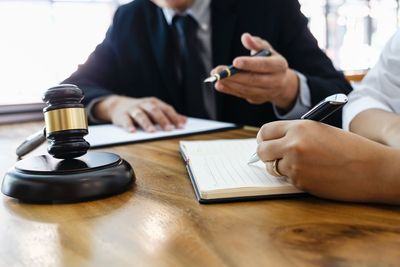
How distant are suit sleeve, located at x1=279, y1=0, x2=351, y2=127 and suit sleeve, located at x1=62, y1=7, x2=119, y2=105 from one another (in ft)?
1.99

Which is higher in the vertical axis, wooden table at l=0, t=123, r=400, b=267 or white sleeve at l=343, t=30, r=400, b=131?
white sleeve at l=343, t=30, r=400, b=131

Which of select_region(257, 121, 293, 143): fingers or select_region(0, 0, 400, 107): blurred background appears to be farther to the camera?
select_region(0, 0, 400, 107): blurred background

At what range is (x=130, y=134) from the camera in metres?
0.97

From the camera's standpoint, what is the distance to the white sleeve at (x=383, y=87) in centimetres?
82

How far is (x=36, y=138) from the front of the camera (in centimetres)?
71

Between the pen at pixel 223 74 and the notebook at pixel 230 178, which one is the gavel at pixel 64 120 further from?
the pen at pixel 223 74

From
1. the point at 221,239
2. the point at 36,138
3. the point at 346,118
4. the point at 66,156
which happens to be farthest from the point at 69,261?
the point at 346,118

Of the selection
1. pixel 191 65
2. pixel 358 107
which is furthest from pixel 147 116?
pixel 358 107

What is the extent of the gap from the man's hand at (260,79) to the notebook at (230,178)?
25 cm

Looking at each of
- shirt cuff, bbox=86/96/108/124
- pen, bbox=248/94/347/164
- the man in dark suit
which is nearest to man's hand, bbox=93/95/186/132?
the man in dark suit

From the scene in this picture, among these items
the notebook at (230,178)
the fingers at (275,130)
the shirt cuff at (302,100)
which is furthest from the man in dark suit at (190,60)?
the fingers at (275,130)

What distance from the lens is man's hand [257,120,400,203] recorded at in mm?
434

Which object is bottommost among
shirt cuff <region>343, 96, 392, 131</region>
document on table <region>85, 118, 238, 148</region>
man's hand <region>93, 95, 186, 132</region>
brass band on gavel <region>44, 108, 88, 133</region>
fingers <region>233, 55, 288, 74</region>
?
document on table <region>85, 118, 238, 148</region>

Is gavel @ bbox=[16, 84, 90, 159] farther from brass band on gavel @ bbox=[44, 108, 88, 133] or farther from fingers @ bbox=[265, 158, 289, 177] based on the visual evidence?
fingers @ bbox=[265, 158, 289, 177]
